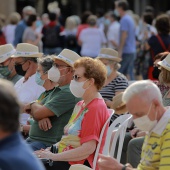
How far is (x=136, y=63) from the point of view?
557 inches

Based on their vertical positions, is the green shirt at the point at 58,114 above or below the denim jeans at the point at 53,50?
above

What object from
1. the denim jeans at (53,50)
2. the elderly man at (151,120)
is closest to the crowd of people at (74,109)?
the elderly man at (151,120)

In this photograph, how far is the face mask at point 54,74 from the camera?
20.7ft

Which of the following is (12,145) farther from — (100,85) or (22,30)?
(22,30)

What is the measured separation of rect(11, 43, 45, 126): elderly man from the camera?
7082 mm

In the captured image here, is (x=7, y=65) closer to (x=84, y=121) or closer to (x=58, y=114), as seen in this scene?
(x=58, y=114)

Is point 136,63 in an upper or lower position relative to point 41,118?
lower

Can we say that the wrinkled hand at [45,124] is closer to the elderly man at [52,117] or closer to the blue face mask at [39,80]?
the elderly man at [52,117]

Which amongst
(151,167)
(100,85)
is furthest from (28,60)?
(151,167)

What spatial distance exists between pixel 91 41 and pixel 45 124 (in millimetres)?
9045

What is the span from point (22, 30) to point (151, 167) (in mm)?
10799

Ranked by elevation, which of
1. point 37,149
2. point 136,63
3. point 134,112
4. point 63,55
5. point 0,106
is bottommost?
point 136,63

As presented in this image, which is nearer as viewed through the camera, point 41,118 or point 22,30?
point 41,118

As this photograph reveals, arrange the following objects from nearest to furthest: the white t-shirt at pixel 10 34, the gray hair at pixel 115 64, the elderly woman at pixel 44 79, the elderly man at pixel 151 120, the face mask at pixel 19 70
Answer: the elderly man at pixel 151 120 → the elderly woman at pixel 44 79 → the face mask at pixel 19 70 → the gray hair at pixel 115 64 → the white t-shirt at pixel 10 34
